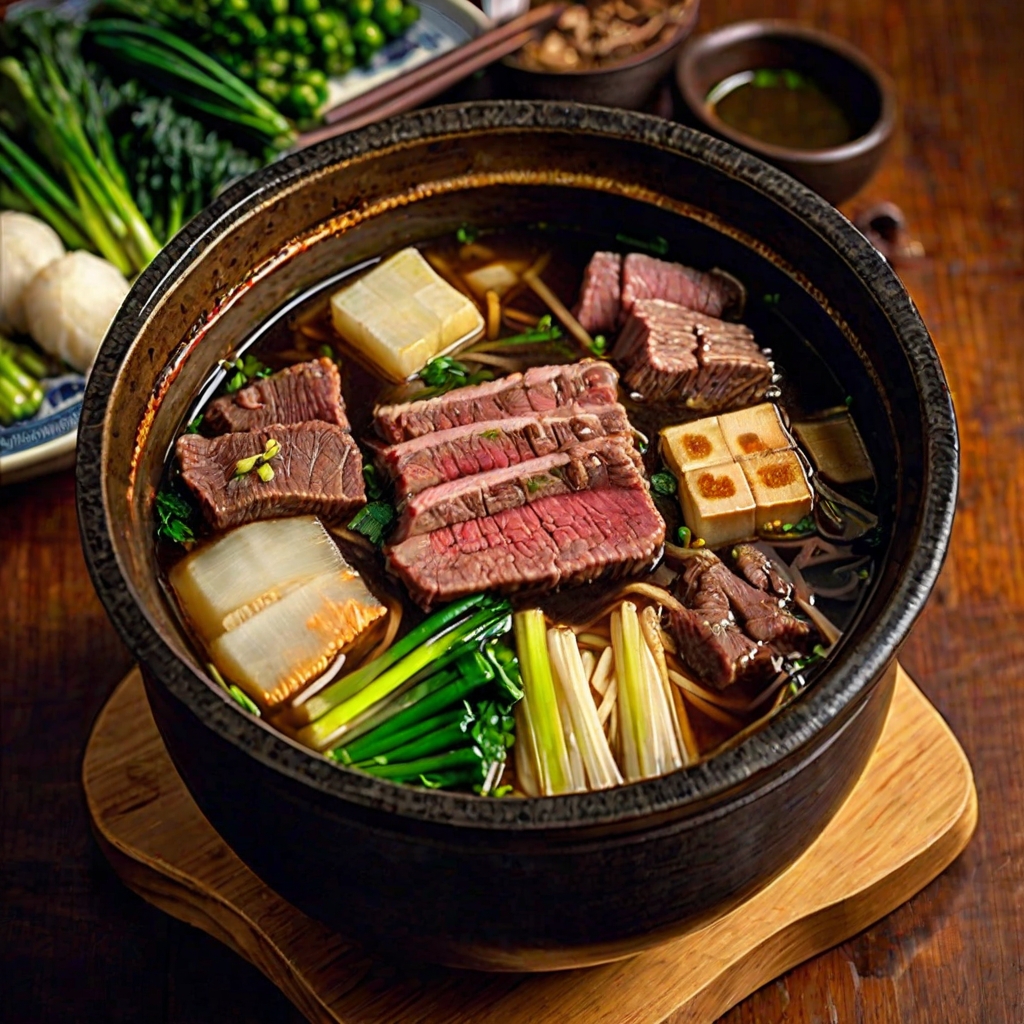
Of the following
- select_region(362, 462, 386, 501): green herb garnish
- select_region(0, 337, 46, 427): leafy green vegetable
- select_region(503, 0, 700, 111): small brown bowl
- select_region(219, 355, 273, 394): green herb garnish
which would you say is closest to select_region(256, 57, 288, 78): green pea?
select_region(503, 0, 700, 111): small brown bowl

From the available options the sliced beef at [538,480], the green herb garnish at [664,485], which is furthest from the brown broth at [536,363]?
the sliced beef at [538,480]

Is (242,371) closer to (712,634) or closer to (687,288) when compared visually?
(687,288)

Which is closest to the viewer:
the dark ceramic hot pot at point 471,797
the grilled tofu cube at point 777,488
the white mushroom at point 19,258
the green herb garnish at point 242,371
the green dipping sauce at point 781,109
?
the dark ceramic hot pot at point 471,797

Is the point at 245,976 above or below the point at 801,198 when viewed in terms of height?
below

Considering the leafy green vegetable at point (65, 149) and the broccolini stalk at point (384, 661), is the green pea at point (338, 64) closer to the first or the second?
the leafy green vegetable at point (65, 149)

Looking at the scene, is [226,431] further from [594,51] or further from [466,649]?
[594,51]

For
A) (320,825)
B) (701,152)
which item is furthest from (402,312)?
(320,825)

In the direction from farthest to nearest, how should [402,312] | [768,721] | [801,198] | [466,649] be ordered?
[402,312], [801,198], [466,649], [768,721]
